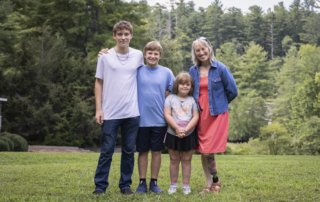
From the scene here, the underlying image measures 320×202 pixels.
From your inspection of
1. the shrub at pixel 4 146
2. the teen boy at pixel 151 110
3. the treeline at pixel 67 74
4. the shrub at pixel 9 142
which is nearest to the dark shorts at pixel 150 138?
the teen boy at pixel 151 110

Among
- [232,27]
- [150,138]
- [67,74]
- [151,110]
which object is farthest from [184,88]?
[232,27]

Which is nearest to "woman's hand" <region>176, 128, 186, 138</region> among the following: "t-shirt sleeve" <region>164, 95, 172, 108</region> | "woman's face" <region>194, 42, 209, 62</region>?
"t-shirt sleeve" <region>164, 95, 172, 108</region>

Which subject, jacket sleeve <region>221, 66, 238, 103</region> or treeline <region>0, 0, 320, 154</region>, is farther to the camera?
treeline <region>0, 0, 320, 154</region>

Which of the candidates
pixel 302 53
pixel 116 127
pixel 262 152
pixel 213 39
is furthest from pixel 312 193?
pixel 213 39

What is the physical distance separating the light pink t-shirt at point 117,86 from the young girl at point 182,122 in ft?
1.59

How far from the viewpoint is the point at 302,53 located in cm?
4172

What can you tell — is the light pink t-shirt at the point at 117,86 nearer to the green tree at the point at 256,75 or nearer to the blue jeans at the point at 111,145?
the blue jeans at the point at 111,145

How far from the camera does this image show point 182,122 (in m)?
3.95

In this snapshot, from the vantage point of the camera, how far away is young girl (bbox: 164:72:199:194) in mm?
3939

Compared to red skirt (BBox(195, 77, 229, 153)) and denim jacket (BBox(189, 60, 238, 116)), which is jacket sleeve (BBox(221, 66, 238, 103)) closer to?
denim jacket (BBox(189, 60, 238, 116))

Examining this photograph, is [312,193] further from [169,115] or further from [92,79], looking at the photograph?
[92,79]

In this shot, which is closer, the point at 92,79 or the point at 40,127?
the point at 40,127

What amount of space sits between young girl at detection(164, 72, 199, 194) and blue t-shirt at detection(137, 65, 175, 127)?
100 millimetres

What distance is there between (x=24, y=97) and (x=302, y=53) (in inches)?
1497
